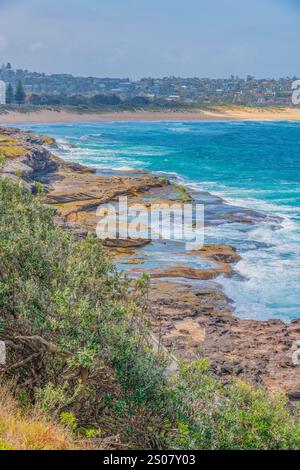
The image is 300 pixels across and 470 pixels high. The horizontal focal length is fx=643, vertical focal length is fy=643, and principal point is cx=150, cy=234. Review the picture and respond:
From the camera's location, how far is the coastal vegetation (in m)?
7.21

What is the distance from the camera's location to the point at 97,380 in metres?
8.11

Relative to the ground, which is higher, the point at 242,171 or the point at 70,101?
the point at 70,101

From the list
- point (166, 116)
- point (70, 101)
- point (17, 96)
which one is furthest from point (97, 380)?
point (70, 101)

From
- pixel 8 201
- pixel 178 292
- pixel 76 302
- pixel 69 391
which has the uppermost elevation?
pixel 8 201

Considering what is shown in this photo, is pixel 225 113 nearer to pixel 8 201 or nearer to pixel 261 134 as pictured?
pixel 261 134

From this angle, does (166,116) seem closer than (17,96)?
No

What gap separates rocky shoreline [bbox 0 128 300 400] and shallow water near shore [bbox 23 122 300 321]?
90 centimetres

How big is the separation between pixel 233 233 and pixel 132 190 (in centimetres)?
987

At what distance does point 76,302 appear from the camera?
26.8 feet

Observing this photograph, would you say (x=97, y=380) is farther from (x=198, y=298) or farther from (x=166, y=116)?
(x=166, y=116)

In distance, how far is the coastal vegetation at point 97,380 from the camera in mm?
7207

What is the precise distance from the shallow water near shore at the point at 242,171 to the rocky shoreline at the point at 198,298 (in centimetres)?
90

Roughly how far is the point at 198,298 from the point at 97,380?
12041 mm
